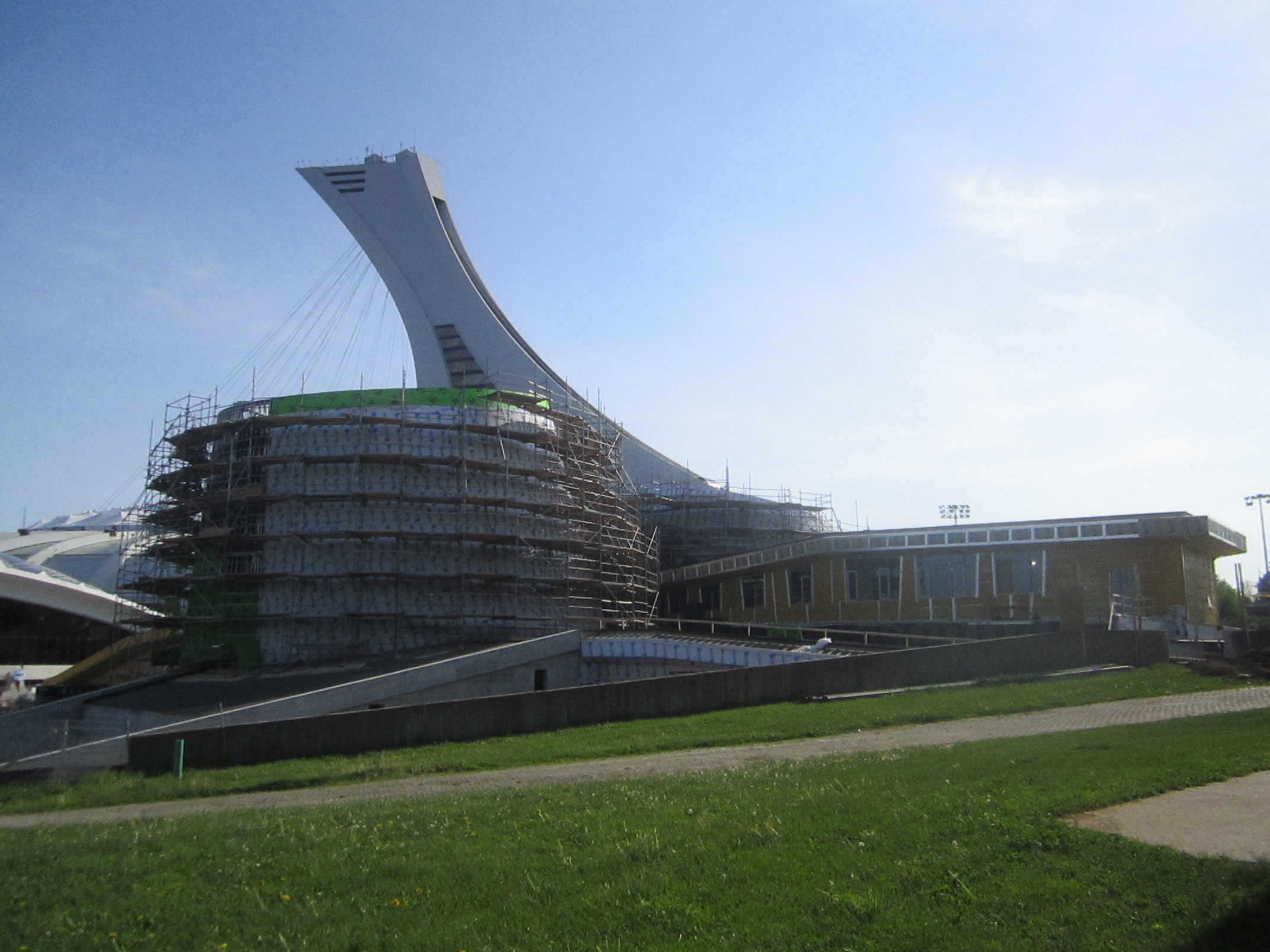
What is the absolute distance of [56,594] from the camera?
45094 millimetres

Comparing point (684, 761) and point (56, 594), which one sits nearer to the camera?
point (684, 761)

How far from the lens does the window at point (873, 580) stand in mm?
35438

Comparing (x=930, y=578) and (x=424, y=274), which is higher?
(x=424, y=274)

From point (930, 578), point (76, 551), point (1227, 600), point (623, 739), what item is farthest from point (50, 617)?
point (1227, 600)

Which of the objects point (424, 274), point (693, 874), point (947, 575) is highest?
point (424, 274)

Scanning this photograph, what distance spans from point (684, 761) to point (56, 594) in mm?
41327

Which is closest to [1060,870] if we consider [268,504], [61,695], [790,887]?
[790,887]

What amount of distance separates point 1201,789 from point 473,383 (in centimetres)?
4376

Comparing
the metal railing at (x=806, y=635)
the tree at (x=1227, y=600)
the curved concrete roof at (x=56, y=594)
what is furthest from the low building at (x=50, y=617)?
the tree at (x=1227, y=600)

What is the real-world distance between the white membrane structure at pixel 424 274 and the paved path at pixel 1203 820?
4247 centimetres

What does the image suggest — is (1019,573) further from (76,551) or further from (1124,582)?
(76,551)

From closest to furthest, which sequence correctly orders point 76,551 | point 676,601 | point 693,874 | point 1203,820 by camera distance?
point 693,874
point 1203,820
point 676,601
point 76,551

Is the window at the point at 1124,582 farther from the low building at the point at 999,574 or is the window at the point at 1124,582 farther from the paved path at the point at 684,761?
the paved path at the point at 684,761

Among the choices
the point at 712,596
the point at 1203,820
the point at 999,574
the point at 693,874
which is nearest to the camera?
the point at 693,874
